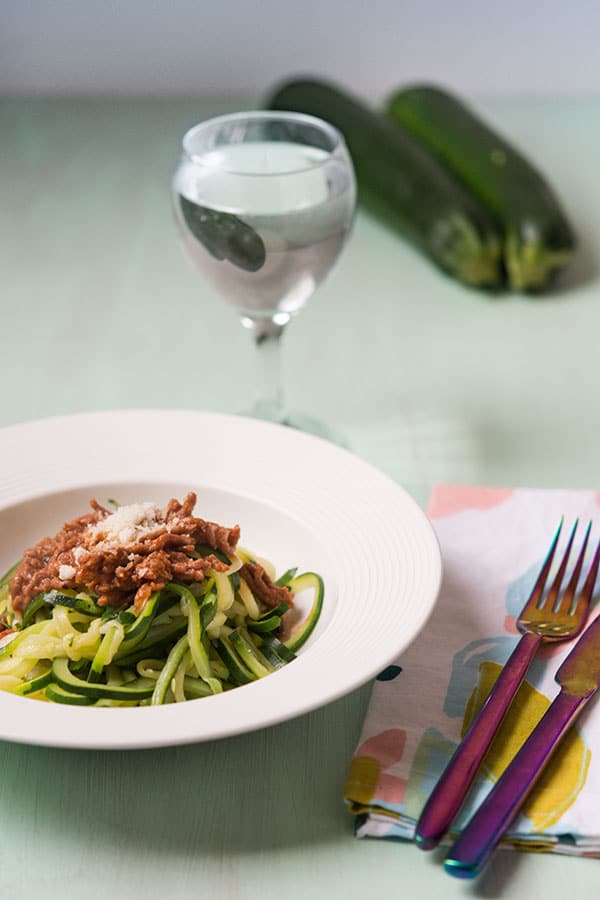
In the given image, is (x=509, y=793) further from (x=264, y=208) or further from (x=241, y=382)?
(x=241, y=382)

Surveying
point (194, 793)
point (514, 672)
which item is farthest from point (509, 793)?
point (194, 793)

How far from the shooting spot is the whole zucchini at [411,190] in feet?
8.30

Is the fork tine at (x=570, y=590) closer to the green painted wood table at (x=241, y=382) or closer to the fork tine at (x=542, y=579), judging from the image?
the fork tine at (x=542, y=579)

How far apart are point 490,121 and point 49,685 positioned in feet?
8.74

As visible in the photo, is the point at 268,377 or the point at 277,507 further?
the point at 268,377

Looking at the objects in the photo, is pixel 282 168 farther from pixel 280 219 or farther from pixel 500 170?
pixel 500 170

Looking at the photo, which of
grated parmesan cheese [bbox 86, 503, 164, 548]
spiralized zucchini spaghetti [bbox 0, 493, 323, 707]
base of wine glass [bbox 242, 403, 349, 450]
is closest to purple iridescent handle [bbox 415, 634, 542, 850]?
spiralized zucchini spaghetti [bbox 0, 493, 323, 707]

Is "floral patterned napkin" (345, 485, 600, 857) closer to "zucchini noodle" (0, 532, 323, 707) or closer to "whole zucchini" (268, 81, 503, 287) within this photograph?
"zucchini noodle" (0, 532, 323, 707)

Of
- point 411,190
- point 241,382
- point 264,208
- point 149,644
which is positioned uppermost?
point 264,208

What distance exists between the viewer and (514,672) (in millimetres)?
1257

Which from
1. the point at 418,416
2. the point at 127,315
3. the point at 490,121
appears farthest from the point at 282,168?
the point at 490,121

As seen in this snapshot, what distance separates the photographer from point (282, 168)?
190cm

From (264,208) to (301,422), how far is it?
0.40 meters

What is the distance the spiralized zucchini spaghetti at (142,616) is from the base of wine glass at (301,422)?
596mm
